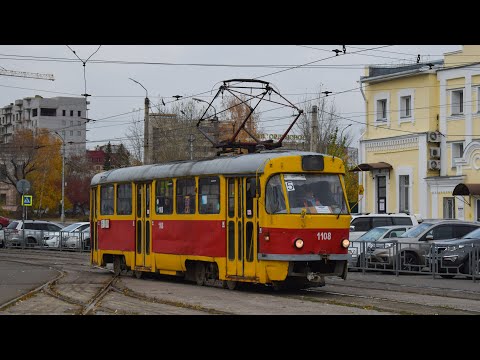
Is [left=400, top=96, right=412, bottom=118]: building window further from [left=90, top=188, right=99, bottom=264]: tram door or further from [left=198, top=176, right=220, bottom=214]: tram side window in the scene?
[left=198, top=176, right=220, bottom=214]: tram side window

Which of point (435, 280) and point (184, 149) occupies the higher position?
point (184, 149)

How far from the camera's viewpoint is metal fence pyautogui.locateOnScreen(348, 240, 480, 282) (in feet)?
80.4

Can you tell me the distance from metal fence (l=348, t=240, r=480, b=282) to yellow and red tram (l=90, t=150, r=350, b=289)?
6.05m

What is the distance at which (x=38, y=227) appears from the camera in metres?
50.4

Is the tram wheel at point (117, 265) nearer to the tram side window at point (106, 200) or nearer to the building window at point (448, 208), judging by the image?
the tram side window at point (106, 200)

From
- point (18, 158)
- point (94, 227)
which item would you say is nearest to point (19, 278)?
point (94, 227)

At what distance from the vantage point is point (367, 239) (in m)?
31.5

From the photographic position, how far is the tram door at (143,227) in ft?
79.3

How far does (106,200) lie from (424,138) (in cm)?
2607

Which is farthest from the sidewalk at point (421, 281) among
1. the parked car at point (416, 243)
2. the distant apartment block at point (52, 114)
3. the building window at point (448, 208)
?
the distant apartment block at point (52, 114)

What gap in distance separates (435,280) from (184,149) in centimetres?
4472

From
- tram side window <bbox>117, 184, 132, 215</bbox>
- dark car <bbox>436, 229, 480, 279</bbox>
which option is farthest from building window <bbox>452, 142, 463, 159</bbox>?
tram side window <bbox>117, 184, 132, 215</bbox>
